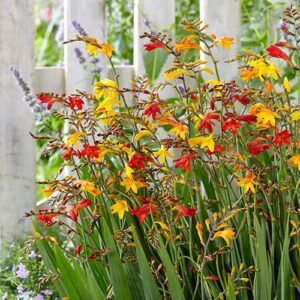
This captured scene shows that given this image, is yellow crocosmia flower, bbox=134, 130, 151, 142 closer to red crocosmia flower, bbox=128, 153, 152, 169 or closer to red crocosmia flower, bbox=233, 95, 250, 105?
red crocosmia flower, bbox=128, 153, 152, 169

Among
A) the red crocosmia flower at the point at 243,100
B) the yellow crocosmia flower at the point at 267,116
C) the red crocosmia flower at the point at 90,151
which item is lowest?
the red crocosmia flower at the point at 90,151

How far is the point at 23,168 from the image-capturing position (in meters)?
2.26

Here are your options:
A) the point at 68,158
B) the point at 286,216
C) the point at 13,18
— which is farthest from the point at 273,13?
the point at 68,158

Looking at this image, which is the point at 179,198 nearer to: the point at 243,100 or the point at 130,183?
the point at 130,183

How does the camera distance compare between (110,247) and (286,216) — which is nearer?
(110,247)

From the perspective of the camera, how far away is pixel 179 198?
1530 millimetres

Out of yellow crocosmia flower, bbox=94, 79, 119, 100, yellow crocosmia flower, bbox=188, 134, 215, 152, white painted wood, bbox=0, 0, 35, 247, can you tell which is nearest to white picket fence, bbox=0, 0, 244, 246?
white painted wood, bbox=0, 0, 35, 247

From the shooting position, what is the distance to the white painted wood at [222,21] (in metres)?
2.28

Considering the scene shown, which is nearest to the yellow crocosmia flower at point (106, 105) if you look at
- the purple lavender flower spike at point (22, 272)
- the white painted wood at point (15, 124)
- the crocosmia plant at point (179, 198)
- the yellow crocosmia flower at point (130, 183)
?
the crocosmia plant at point (179, 198)

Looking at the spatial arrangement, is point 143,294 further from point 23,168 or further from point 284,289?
point 23,168

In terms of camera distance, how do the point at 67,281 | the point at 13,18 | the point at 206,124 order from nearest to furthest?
the point at 206,124 < the point at 67,281 < the point at 13,18

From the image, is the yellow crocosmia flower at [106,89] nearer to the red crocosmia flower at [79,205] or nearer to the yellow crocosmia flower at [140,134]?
the yellow crocosmia flower at [140,134]

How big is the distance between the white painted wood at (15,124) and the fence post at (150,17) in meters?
0.29

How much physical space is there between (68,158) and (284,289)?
1.53 feet
